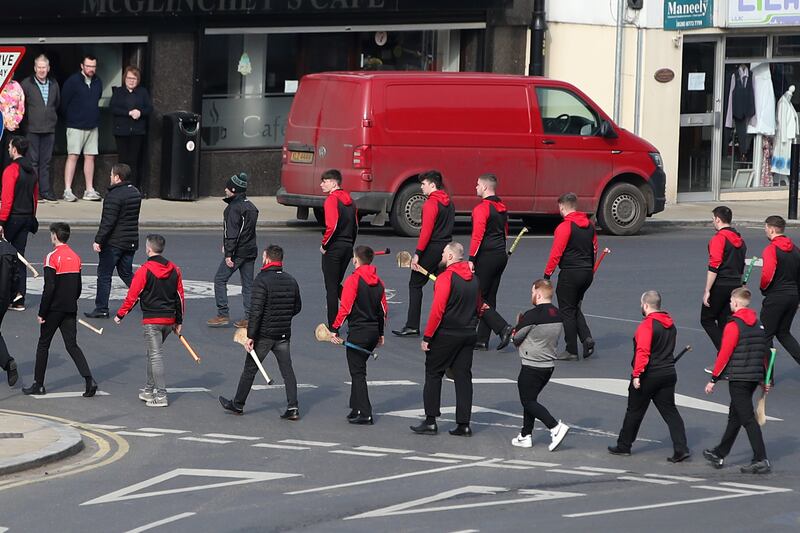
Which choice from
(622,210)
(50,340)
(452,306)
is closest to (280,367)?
(452,306)

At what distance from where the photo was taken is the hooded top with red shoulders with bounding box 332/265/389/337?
13.5m

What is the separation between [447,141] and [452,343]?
11.3 metres

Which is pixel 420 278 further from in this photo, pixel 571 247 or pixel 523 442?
pixel 523 442

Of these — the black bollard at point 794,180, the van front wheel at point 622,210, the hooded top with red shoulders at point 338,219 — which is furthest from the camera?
the black bollard at point 794,180

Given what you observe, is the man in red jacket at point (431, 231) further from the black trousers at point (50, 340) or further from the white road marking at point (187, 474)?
the white road marking at point (187, 474)

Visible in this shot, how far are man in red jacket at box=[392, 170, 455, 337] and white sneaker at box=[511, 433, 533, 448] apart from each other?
396 centimetres

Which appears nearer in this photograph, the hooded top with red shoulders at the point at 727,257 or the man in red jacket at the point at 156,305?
the man in red jacket at the point at 156,305

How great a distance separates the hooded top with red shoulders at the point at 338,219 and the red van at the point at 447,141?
679cm

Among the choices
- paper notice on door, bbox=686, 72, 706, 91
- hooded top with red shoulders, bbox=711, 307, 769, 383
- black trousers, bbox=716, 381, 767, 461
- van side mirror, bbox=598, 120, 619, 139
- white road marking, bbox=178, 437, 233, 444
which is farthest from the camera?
paper notice on door, bbox=686, 72, 706, 91

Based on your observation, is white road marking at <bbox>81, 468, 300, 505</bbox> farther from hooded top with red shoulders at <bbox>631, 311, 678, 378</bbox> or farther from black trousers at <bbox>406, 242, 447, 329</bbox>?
black trousers at <bbox>406, 242, 447, 329</bbox>

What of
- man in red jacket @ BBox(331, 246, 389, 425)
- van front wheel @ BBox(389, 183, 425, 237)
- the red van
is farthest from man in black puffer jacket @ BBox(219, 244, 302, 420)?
van front wheel @ BBox(389, 183, 425, 237)

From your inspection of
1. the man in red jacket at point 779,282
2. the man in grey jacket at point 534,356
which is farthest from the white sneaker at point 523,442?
the man in red jacket at point 779,282

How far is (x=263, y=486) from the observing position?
11.3 metres

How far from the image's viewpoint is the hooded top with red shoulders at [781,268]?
615 inches
